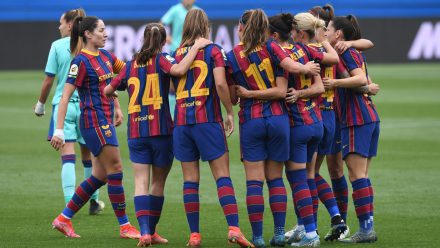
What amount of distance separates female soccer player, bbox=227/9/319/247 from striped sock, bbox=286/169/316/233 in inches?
6.4

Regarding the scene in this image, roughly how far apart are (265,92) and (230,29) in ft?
78.4

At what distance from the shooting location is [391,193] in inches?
464

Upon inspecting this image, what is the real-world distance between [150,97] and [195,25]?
0.73 m

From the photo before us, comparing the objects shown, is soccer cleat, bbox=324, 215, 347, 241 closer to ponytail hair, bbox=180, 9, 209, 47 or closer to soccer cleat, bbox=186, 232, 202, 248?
soccer cleat, bbox=186, 232, 202, 248

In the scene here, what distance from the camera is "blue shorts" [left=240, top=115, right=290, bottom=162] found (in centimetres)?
811

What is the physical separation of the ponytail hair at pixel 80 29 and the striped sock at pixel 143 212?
165cm

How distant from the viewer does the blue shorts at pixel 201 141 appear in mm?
8148

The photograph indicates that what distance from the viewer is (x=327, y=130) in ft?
28.8

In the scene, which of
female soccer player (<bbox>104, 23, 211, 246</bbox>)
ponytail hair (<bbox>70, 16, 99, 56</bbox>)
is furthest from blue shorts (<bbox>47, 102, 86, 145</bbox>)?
female soccer player (<bbox>104, 23, 211, 246</bbox>)

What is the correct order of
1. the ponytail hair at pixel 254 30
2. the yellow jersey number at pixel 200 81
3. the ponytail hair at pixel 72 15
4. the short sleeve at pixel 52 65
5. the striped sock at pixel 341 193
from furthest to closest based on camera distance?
the short sleeve at pixel 52 65 → the ponytail hair at pixel 72 15 → the striped sock at pixel 341 193 → the yellow jersey number at pixel 200 81 → the ponytail hair at pixel 254 30

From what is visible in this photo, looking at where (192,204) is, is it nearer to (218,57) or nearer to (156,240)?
(156,240)

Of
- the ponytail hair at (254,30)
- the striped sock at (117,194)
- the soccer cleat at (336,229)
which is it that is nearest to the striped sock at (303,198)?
the soccer cleat at (336,229)

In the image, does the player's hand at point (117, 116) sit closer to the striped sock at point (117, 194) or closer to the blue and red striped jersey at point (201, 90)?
the striped sock at point (117, 194)

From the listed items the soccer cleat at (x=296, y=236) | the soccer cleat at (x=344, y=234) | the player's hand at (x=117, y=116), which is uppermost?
the player's hand at (x=117, y=116)
